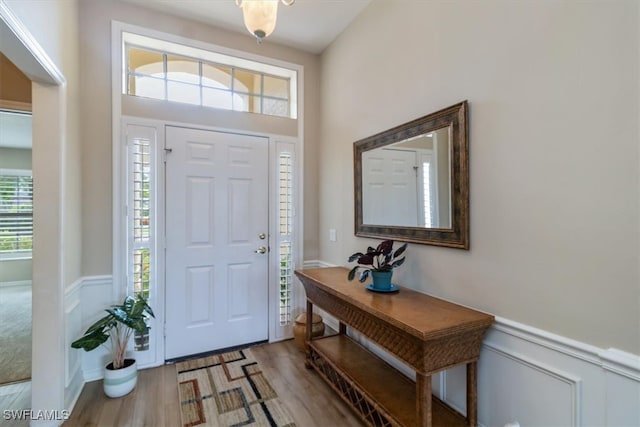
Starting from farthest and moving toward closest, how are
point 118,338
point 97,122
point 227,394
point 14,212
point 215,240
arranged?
point 14,212, point 215,240, point 97,122, point 118,338, point 227,394

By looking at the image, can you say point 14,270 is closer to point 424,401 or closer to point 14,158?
point 14,158

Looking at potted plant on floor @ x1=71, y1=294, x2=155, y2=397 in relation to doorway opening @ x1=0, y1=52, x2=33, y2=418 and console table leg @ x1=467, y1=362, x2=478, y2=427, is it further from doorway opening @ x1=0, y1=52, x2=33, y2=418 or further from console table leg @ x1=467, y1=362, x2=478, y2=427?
console table leg @ x1=467, y1=362, x2=478, y2=427

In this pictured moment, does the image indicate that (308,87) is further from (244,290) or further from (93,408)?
(93,408)

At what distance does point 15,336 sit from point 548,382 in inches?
181

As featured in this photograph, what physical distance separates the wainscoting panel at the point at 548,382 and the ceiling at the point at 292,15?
102 inches

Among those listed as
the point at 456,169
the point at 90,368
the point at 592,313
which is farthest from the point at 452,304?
the point at 90,368

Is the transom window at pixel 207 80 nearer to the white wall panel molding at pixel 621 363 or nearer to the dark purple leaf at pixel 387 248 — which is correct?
the dark purple leaf at pixel 387 248

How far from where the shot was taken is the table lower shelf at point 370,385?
1.58 meters

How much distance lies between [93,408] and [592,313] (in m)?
2.87

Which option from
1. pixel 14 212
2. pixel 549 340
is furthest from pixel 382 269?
pixel 14 212

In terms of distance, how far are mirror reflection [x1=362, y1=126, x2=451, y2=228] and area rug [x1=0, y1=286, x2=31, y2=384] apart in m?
3.11

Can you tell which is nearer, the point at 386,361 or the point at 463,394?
the point at 463,394

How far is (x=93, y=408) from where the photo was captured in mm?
1960

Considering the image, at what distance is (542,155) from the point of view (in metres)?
1.29
